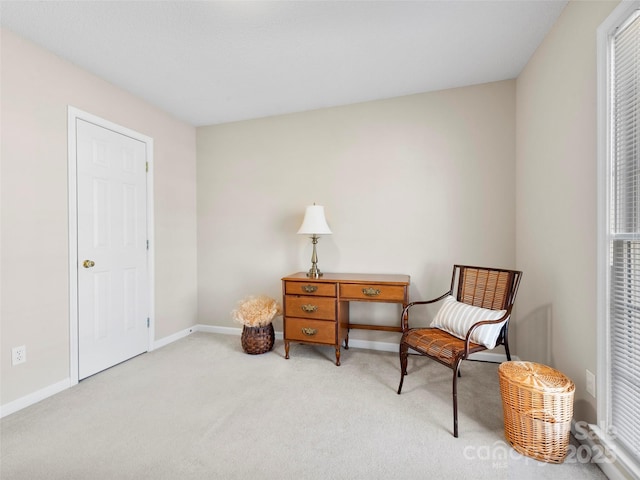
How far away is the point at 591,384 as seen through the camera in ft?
5.19

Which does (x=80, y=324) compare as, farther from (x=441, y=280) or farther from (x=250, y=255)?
(x=441, y=280)

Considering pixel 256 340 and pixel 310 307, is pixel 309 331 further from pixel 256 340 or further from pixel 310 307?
pixel 256 340

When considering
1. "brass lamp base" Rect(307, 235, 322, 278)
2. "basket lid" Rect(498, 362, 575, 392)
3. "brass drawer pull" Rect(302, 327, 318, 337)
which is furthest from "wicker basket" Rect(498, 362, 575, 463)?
"brass lamp base" Rect(307, 235, 322, 278)

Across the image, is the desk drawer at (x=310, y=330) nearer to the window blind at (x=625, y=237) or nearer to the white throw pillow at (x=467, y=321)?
the white throw pillow at (x=467, y=321)

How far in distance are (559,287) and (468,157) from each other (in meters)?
1.41

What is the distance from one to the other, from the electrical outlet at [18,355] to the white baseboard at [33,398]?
0.26 m

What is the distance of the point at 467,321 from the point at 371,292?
0.79 metres

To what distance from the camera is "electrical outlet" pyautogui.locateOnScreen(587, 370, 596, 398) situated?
5.10 feet

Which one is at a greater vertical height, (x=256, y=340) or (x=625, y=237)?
(x=625, y=237)

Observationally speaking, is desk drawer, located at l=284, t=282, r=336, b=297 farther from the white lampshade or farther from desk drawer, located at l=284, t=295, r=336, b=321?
the white lampshade

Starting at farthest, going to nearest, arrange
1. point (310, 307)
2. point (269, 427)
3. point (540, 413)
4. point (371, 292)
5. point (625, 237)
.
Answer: point (310, 307) < point (371, 292) < point (269, 427) < point (540, 413) < point (625, 237)

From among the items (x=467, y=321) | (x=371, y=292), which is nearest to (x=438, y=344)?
(x=467, y=321)

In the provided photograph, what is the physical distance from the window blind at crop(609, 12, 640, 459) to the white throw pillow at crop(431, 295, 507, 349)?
0.57 metres

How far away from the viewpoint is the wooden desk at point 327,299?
2596mm
